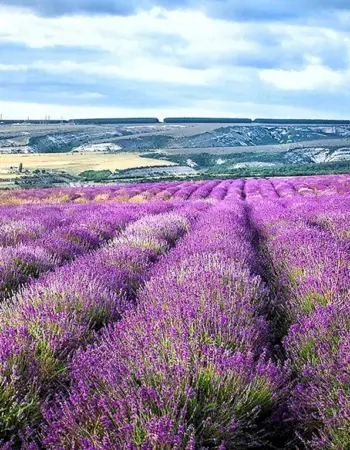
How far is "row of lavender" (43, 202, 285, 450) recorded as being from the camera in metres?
2.18

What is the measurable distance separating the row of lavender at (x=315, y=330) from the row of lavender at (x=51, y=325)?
1.17m

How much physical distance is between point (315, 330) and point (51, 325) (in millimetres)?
1579

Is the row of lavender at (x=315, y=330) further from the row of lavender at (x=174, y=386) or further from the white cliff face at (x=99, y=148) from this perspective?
the white cliff face at (x=99, y=148)

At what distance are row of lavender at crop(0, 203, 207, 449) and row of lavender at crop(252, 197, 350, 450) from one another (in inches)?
46.0

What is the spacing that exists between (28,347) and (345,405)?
1.63 metres

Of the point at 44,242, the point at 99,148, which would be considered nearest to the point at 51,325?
the point at 44,242

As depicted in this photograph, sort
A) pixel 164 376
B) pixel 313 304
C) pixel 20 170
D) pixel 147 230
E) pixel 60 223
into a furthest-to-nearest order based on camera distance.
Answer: pixel 20 170 < pixel 60 223 < pixel 147 230 < pixel 313 304 < pixel 164 376

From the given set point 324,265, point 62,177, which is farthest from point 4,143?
point 324,265

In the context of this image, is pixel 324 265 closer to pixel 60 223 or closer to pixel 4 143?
pixel 60 223

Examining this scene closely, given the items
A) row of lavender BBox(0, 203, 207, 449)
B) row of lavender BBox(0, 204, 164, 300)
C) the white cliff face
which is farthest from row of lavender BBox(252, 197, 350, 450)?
the white cliff face

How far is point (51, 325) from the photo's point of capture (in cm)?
331

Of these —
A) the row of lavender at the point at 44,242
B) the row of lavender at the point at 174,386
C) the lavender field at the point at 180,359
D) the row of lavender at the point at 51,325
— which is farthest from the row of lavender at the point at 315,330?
the row of lavender at the point at 44,242

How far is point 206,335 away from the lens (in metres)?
3.05

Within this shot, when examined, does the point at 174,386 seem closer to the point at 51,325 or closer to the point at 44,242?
the point at 51,325
